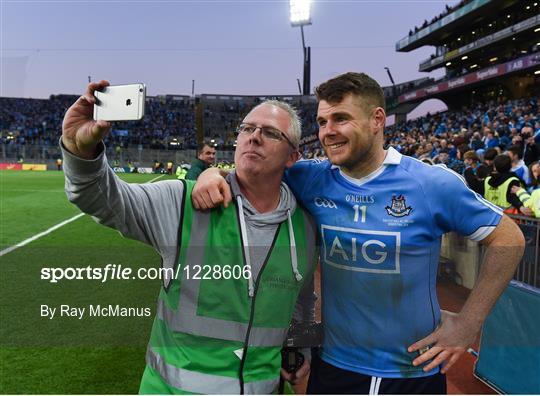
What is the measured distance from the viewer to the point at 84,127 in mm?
1544

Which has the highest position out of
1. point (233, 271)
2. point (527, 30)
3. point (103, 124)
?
point (527, 30)

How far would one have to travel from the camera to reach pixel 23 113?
61.1 meters

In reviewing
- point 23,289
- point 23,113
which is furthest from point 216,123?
point 23,289

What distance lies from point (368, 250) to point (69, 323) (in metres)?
4.12

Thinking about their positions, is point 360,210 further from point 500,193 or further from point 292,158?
point 500,193

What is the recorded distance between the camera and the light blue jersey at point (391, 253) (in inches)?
81.1

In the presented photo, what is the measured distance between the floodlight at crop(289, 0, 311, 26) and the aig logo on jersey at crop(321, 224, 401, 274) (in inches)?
1358

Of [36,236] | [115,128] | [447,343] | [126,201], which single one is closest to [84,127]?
[126,201]

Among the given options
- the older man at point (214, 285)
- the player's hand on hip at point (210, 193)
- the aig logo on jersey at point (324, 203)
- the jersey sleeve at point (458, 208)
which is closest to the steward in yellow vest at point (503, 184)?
the jersey sleeve at point (458, 208)

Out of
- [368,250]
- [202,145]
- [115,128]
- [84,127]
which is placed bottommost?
[368,250]

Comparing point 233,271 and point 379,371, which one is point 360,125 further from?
point 379,371

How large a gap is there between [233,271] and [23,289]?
17.5ft

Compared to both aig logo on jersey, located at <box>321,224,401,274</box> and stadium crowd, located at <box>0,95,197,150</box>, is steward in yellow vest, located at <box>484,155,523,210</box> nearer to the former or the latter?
aig logo on jersey, located at <box>321,224,401,274</box>

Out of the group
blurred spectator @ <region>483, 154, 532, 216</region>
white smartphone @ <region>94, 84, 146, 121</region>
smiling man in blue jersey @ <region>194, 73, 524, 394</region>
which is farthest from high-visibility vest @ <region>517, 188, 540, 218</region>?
white smartphone @ <region>94, 84, 146, 121</region>
